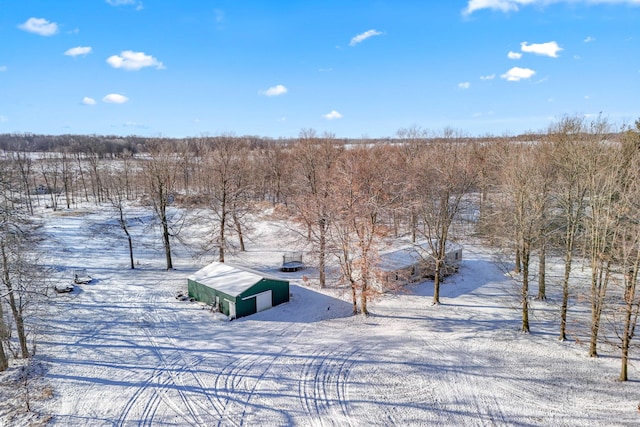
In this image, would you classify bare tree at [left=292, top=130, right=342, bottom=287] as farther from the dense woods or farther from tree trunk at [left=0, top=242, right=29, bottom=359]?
tree trunk at [left=0, top=242, right=29, bottom=359]

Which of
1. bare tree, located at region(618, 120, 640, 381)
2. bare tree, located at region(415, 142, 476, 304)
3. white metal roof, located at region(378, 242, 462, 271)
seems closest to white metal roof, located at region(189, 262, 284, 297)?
Answer: white metal roof, located at region(378, 242, 462, 271)

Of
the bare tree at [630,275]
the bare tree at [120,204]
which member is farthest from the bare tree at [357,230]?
the bare tree at [120,204]

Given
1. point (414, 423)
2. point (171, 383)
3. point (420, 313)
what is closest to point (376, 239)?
point (420, 313)

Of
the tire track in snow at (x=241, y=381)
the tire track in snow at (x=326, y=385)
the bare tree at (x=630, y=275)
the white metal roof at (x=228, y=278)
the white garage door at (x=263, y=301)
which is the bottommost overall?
the tire track in snow at (x=326, y=385)

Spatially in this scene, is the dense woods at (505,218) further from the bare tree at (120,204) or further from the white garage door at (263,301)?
the white garage door at (263,301)

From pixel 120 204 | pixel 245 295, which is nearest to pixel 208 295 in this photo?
pixel 245 295

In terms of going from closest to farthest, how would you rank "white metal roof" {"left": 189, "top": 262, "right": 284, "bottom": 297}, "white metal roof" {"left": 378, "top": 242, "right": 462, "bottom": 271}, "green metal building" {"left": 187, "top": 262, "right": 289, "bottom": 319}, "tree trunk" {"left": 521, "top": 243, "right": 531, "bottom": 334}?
"tree trunk" {"left": 521, "top": 243, "right": 531, "bottom": 334} → "green metal building" {"left": 187, "top": 262, "right": 289, "bottom": 319} → "white metal roof" {"left": 189, "top": 262, "right": 284, "bottom": 297} → "white metal roof" {"left": 378, "top": 242, "right": 462, "bottom": 271}
